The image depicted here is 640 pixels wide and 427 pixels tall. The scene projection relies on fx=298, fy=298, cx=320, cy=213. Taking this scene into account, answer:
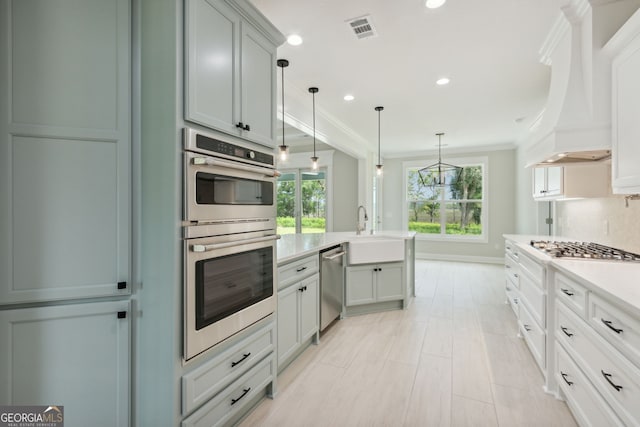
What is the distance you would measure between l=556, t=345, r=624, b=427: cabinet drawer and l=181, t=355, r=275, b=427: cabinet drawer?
68.1 inches

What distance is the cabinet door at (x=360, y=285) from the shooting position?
134 inches

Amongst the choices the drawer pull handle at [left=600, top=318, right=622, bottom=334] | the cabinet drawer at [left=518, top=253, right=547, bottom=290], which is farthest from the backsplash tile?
the drawer pull handle at [left=600, top=318, right=622, bottom=334]

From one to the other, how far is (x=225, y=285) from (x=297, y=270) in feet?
3.01

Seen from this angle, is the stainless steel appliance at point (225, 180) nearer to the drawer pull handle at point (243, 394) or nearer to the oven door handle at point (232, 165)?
the oven door handle at point (232, 165)

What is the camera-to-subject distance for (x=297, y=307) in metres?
2.39

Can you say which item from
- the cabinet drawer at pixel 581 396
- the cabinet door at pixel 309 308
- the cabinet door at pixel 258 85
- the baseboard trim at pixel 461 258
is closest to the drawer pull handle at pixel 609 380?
the cabinet drawer at pixel 581 396

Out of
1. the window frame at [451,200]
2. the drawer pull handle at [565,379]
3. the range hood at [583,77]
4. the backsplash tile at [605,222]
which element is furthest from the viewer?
the window frame at [451,200]

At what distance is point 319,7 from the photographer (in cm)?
214

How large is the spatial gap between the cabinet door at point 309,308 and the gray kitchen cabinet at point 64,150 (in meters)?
1.41

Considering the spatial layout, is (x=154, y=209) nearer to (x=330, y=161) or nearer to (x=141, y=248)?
(x=141, y=248)

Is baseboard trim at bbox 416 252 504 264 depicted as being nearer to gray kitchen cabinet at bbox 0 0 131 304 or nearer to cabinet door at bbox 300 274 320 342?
cabinet door at bbox 300 274 320 342

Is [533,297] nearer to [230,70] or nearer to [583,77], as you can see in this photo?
[583,77]

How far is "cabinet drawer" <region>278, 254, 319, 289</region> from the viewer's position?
2.19 m

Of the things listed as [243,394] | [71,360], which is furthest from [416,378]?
[71,360]
